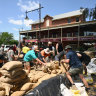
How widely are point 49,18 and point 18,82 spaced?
92.1ft

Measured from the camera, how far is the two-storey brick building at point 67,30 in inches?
663

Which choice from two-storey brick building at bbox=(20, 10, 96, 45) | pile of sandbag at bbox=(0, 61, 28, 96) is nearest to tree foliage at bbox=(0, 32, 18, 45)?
two-storey brick building at bbox=(20, 10, 96, 45)

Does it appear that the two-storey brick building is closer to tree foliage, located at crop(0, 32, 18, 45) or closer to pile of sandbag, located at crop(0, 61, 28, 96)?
pile of sandbag, located at crop(0, 61, 28, 96)

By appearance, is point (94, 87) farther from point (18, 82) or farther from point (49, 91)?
point (18, 82)

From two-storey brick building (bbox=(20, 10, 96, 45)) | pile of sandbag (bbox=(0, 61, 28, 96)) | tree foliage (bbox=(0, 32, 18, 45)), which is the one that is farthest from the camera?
tree foliage (bbox=(0, 32, 18, 45))

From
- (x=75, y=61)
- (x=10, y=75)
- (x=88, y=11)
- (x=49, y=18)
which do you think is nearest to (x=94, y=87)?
(x=75, y=61)

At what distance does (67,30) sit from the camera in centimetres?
2191

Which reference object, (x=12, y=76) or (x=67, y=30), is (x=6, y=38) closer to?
(x=67, y=30)

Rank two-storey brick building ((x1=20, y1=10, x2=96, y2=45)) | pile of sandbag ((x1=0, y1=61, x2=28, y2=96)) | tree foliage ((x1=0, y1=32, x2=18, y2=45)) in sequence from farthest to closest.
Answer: tree foliage ((x1=0, y1=32, x2=18, y2=45)) < two-storey brick building ((x1=20, y1=10, x2=96, y2=45)) < pile of sandbag ((x1=0, y1=61, x2=28, y2=96))

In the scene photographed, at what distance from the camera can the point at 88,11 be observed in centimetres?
1311

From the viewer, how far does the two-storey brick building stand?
16841 mm

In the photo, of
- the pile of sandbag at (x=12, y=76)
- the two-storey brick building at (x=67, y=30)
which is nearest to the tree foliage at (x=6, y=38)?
the two-storey brick building at (x=67, y=30)

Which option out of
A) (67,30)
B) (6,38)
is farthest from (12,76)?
(6,38)

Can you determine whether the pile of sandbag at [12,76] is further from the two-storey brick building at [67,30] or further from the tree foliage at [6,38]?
the tree foliage at [6,38]
